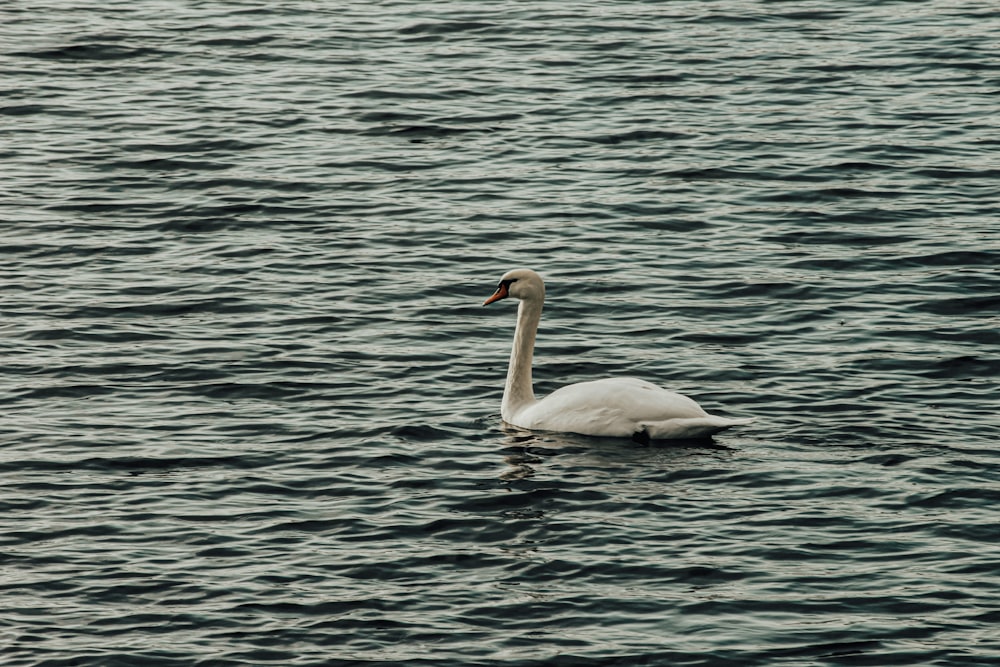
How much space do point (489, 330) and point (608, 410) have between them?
386 centimetres

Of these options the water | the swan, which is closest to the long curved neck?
the swan

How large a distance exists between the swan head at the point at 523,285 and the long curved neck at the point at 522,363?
0.22 ft

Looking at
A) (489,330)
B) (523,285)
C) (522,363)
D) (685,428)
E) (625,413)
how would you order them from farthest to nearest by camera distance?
1. (489,330)
2. (523,285)
3. (522,363)
4. (625,413)
5. (685,428)

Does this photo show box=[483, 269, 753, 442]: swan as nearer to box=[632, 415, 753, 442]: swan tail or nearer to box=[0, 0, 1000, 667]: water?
box=[632, 415, 753, 442]: swan tail

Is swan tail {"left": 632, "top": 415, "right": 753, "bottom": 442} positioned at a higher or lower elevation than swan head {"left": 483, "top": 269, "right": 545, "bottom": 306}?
lower

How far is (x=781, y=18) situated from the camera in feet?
111

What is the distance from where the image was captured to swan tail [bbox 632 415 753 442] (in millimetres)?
16406

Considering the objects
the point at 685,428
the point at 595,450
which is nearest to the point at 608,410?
the point at 595,450

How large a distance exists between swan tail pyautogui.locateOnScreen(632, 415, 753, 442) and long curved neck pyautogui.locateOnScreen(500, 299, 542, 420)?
135 centimetres

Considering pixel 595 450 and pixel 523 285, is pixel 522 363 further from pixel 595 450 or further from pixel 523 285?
pixel 595 450

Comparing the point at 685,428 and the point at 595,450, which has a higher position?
the point at 685,428

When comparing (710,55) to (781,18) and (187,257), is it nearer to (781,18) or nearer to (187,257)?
(781,18)

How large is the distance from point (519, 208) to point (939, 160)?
615 centimetres

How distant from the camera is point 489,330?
20.4 metres
